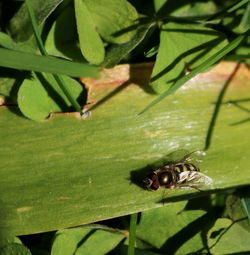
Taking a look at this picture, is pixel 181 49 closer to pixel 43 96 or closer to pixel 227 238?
pixel 43 96

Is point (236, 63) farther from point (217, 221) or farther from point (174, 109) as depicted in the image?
point (217, 221)

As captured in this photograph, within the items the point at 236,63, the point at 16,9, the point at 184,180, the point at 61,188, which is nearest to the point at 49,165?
the point at 61,188

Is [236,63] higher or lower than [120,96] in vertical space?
higher

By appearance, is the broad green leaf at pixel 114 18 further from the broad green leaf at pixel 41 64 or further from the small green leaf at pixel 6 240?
the small green leaf at pixel 6 240

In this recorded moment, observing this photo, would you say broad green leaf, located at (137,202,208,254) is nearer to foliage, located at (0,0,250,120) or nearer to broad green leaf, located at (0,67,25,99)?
foliage, located at (0,0,250,120)

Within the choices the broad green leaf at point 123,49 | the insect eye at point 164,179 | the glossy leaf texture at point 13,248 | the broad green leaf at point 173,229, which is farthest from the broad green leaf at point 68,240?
the broad green leaf at point 123,49

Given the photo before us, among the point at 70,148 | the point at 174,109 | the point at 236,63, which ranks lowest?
the point at 70,148

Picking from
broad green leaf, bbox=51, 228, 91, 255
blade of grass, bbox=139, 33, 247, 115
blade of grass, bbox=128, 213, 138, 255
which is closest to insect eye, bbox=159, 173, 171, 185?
blade of grass, bbox=128, 213, 138, 255
